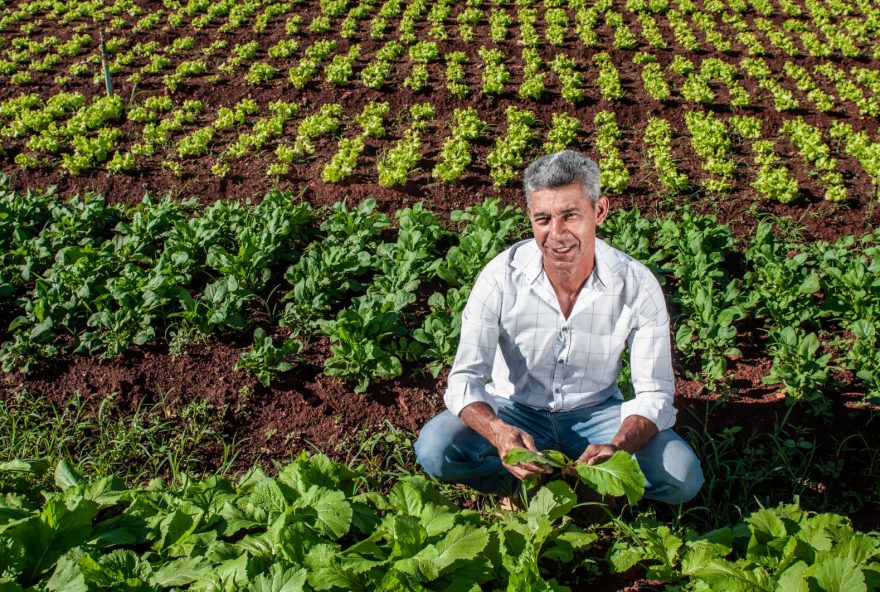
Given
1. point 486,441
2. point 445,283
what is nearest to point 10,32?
point 445,283

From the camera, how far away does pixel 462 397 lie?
3193 millimetres

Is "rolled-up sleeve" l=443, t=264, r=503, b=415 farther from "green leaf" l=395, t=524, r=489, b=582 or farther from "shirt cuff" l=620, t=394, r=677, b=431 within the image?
"green leaf" l=395, t=524, r=489, b=582

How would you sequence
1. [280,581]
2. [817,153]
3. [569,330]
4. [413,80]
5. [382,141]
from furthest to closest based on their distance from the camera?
[413,80] → [382,141] → [817,153] → [569,330] → [280,581]

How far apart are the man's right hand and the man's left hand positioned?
0.51ft

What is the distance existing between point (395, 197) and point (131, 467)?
3216 mm

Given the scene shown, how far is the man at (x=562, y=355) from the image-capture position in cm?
310

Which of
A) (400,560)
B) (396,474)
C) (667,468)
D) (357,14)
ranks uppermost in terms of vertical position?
(357,14)

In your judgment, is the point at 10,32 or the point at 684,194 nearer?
the point at 684,194

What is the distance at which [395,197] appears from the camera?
6.19 m

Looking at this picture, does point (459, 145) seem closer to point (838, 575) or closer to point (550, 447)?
point (550, 447)

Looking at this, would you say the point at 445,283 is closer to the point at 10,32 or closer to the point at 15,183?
the point at 15,183

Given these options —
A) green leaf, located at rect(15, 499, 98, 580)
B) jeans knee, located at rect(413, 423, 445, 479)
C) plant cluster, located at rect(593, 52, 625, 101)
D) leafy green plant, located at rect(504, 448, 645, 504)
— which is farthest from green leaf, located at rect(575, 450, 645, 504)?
plant cluster, located at rect(593, 52, 625, 101)

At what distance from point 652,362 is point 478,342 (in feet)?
2.60

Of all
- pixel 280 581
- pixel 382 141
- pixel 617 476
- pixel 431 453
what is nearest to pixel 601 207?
pixel 617 476
